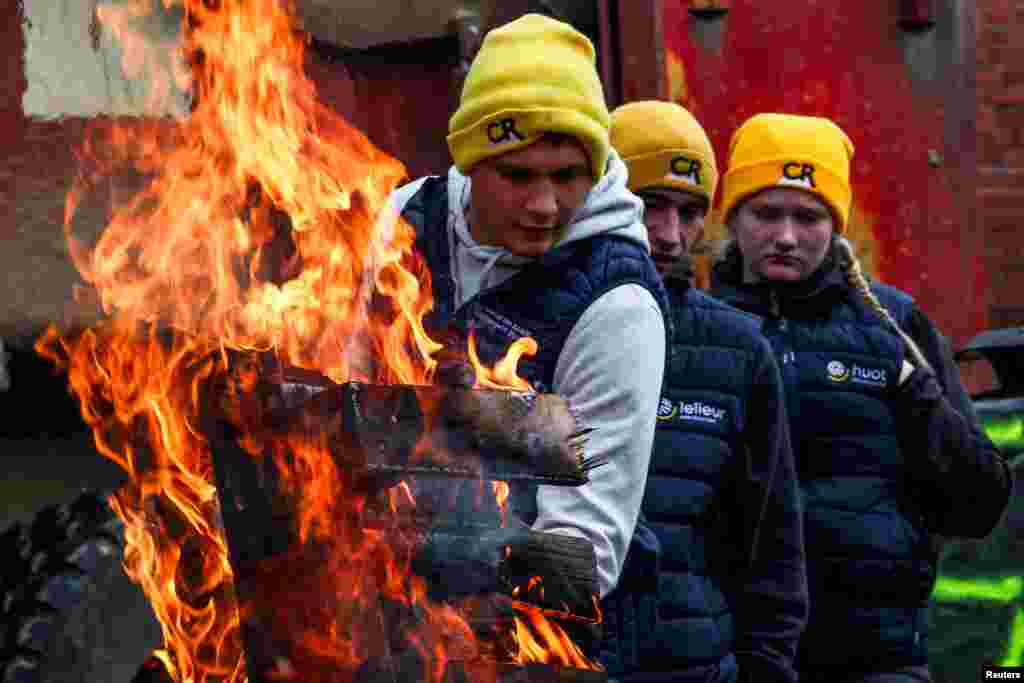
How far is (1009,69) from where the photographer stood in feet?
39.1

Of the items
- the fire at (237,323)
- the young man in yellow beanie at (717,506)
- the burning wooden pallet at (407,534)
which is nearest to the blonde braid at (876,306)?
the young man in yellow beanie at (717,506)

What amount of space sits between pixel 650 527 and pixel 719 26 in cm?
373

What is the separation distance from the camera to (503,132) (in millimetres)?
3766

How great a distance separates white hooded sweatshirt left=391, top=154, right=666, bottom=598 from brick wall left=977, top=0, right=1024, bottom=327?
816cm

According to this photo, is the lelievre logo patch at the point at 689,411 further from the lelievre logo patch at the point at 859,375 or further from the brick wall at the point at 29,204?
the brick wall at the point at 29,204

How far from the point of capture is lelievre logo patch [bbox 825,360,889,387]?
5176 mm

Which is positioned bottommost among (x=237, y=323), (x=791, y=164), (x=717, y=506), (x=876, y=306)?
(x=717, y=506)

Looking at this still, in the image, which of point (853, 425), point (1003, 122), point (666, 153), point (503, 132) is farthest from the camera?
point (1003, 122)

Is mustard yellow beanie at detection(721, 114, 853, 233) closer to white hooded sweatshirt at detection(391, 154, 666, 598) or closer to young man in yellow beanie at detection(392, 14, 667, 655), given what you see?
young man in yellow beanie at detection(392, 14, 667, 655)

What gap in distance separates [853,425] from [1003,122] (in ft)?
23.9

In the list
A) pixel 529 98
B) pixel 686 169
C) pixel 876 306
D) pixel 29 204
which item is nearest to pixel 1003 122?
pixel 876 306

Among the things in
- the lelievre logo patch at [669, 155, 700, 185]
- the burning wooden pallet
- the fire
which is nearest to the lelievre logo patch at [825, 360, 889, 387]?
the lelievre logo patch at [669, 155, 700, 185]

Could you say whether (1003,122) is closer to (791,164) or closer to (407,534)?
(791,164)

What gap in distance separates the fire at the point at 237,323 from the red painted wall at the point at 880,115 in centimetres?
227
